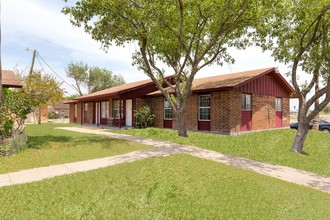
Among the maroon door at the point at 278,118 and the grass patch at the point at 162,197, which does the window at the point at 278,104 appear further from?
the grass patch at the point at 162,197

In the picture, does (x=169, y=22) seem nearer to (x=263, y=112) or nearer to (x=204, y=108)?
(x=204, y=108)

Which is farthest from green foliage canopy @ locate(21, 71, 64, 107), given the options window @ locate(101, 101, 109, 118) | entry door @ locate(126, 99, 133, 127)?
entry door @ locate(126, 99, 133, 127)

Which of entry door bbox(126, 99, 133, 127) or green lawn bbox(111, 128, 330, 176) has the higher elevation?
entry door bbox(126, 99, 133, 127)

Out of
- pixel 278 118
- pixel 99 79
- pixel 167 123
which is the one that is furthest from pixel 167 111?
pixel 99 79

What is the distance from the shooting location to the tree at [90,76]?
174ft

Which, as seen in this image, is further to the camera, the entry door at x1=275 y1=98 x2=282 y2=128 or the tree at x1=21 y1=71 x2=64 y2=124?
the tree at x1=21 y1=71 x2=64 y2=124

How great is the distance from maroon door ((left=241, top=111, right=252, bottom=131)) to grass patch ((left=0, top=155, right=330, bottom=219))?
9756mm

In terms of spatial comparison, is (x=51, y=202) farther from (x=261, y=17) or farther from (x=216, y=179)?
(x=261, y=17)

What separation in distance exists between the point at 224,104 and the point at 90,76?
45444 mm

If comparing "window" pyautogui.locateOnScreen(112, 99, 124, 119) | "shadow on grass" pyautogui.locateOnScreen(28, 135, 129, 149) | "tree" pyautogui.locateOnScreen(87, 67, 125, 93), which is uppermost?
"tree" pyautogui.locateOnScreen(87, 67, 125, 93)

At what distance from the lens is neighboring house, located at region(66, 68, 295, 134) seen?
49.2 feet

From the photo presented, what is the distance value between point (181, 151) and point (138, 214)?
17.2 ft

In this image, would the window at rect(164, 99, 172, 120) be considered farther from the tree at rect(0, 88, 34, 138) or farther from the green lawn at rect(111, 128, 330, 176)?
the tree at rect(0, 88, 34, 138)

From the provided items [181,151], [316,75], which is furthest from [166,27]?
[316,75]
